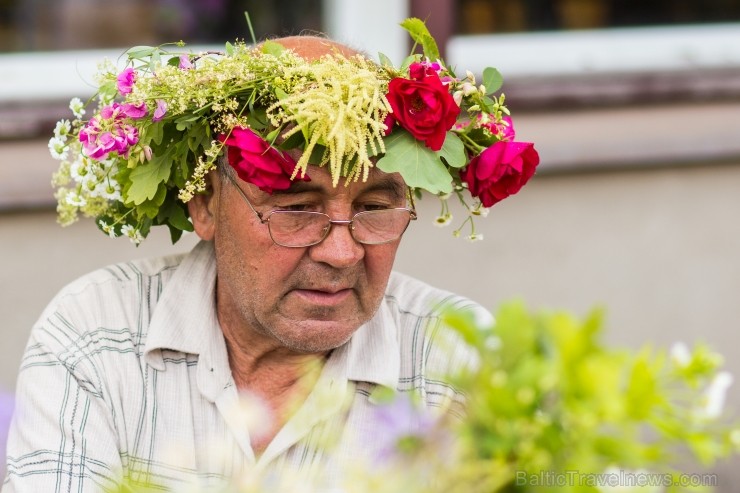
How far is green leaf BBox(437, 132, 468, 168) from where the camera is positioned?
2.53 metres

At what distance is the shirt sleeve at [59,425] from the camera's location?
7.86 ft

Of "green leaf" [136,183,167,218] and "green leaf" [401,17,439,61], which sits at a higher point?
"green leaf" [401,17,439,61]

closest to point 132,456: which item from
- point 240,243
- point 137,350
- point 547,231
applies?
point 137,350

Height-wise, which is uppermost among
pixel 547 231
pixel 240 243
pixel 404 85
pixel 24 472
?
pixel 547 231

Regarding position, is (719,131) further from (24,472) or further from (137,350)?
(24,472)

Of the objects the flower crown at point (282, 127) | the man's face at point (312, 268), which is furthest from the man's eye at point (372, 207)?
the flower crown at point (282, 127)

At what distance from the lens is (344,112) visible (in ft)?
7.64

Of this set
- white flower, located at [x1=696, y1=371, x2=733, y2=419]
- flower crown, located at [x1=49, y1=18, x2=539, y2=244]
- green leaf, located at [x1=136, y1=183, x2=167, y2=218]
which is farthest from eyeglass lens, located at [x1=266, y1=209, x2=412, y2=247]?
white flower, located at [x1=696, y1=371, x2=733, y2=419]

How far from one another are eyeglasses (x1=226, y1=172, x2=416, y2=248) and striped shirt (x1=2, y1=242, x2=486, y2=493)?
284 mm

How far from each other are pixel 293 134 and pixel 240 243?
35 cm

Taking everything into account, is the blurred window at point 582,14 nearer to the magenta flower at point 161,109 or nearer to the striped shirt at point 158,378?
the striped shirt at point 158,378

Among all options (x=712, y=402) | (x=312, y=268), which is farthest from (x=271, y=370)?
(x=712, y=402)

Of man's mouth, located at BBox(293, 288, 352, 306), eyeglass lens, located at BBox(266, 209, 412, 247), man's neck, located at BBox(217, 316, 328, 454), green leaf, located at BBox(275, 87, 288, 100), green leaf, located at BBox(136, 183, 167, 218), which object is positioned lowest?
man's neck, located at BBox(217, 316, 328, 454)

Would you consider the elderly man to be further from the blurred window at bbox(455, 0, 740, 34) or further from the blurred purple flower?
the blurred window at bbox(455, 0, 740, 34)
